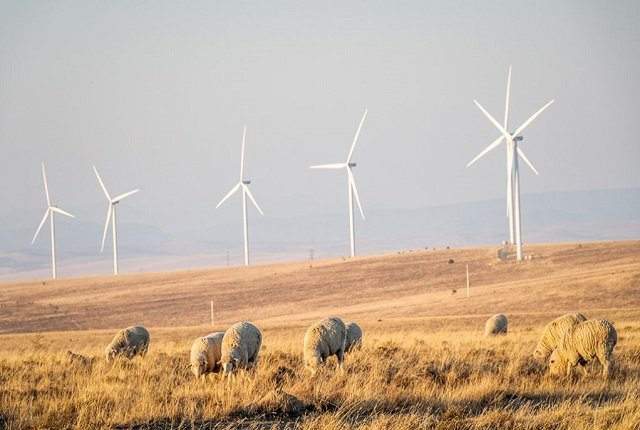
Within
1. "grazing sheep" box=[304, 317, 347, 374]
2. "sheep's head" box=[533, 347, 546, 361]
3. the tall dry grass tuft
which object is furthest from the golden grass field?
"grazing sheep" box=[304, 317, 347, 374]

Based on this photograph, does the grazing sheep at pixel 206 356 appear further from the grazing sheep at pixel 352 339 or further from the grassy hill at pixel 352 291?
the grassy hill at pixel 352 291

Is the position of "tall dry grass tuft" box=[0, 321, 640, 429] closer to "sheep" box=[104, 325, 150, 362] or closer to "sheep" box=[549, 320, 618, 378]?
"sheep" box=[549, 320, 618, 378]

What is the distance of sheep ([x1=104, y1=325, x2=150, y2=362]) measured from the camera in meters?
27.1

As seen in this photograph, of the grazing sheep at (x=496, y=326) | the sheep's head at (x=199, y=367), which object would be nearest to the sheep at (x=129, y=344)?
the sheep's head at (x=199, y=367)

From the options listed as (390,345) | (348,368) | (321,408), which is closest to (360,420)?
(321,408)

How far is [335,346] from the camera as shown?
22.6 meters

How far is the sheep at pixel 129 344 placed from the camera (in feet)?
88.9

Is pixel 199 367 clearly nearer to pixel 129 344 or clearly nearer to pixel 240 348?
pixel 240 348

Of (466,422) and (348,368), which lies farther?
(348,368)

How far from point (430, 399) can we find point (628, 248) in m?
68.9

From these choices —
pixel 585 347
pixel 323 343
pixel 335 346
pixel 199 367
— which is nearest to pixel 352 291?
pixel 335 346

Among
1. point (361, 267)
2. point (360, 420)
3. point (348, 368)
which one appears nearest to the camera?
point (360, 420)

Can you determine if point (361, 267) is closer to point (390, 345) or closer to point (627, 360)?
point (390, 345)

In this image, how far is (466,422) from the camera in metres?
14.5
